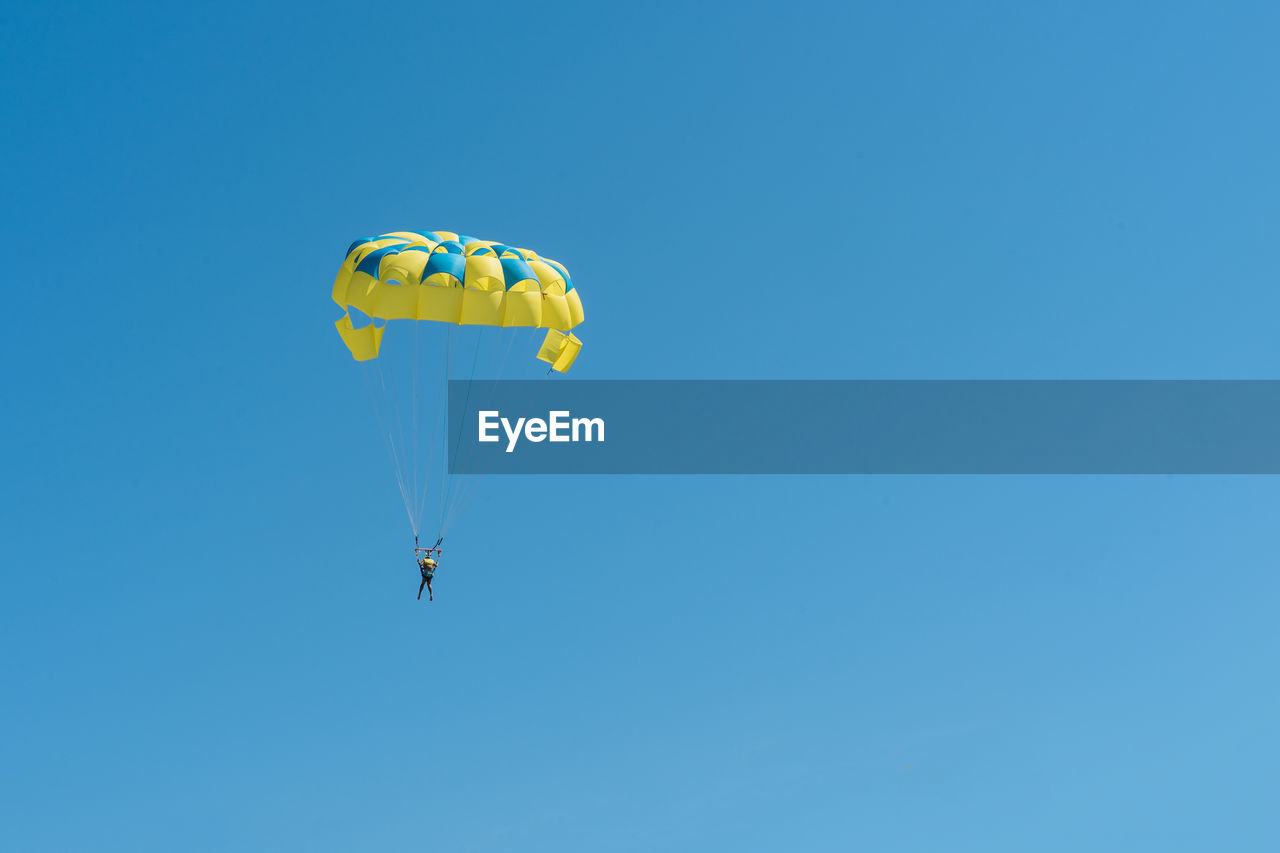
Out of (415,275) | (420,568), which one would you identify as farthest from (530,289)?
(420,568)

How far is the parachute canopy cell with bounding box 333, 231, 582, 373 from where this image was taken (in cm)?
4072

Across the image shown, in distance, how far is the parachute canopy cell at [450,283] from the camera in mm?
40719

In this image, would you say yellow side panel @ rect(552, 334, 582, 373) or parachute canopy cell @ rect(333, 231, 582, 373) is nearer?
parachute canopy cell @ rect(333, 231, 582, 373)

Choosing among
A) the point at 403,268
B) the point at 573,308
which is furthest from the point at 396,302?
the point at 573,308

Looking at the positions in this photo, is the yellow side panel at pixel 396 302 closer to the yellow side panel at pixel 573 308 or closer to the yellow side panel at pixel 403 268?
the yellow side panel at pixel 403 268

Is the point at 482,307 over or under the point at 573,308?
under

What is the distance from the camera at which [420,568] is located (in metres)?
40.8

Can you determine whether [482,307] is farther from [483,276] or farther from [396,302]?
[396,302]

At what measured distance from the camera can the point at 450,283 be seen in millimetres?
40688

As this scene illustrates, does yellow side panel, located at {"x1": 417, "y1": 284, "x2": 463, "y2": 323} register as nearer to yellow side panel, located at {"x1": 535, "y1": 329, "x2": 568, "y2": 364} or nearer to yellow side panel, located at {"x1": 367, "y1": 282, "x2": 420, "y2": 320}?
yellow side panel, located at {"x1": 367, "y1": 282, "x2": 420, "y2": 320}

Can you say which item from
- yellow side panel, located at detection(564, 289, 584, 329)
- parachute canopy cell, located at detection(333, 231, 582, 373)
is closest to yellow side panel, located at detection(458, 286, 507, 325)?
parachute canopy cell, located at detection(333, 231, 582, 373)

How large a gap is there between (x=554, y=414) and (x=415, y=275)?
223 inches

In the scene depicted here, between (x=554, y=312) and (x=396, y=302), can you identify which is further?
(x=554, y=312)

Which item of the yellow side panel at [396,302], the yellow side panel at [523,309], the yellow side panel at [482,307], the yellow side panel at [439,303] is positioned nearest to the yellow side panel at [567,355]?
the yellow side panel at [523,309]
